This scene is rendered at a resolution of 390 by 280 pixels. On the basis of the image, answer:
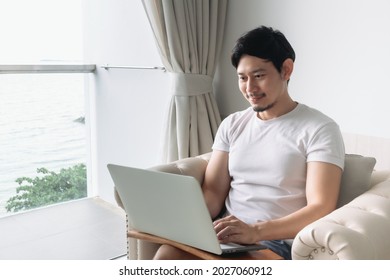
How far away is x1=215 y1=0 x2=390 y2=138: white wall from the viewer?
6.25 ft

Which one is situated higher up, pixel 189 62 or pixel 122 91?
pixel 189 62

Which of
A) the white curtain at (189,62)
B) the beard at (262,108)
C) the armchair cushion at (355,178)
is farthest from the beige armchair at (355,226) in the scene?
the white curtain at (189,62)

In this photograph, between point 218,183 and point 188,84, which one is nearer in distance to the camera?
point 218,183

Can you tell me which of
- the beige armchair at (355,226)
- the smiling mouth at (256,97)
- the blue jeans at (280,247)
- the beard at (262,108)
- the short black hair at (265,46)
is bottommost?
the blue jeans at (280,247)

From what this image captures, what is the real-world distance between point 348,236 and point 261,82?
24.6 inches

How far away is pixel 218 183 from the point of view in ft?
5.69

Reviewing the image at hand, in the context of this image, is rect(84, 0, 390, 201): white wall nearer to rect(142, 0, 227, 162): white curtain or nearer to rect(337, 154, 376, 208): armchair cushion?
rect(142, 0, 227, 162): white curtain

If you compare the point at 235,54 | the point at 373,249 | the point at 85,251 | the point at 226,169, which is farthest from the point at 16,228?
the point at 373,249

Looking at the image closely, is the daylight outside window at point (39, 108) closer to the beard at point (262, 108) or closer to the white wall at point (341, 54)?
the white wall at point (341, 54)

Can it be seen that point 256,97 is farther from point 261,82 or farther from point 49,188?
point 49,188

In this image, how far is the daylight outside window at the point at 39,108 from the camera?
2719 mm

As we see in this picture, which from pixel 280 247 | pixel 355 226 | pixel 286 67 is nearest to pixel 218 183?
pixel 280 247

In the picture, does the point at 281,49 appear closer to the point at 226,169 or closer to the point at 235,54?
the point at 235,54

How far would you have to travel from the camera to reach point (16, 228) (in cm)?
282
